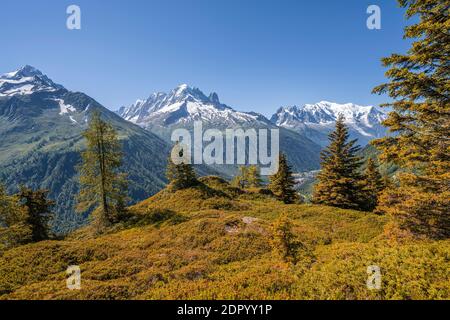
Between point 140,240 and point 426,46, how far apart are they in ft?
77.5

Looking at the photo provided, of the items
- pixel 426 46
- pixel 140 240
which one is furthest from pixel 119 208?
pixel 426 46

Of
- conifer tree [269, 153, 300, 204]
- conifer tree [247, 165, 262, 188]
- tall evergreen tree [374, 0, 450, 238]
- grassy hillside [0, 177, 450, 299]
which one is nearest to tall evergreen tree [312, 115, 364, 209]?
grassy hillside [0, 177, 450, 299]

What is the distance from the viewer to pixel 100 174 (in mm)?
28375

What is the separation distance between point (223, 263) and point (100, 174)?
2113cm

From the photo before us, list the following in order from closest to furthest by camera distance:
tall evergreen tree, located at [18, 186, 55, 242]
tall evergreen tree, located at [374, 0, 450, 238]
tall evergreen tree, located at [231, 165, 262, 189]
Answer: tall evergreen tree, located at [374, 0, 450, 238]
tall evergreen tree, located at [18, 186, 55, 242]
tall evergreen tree, located at [231, 165, 262, 189]

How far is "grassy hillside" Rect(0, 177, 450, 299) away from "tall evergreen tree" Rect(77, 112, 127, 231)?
10.9 ft

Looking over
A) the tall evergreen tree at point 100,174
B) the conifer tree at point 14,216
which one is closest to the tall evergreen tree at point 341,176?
the tall evergreen tree at point 100,174

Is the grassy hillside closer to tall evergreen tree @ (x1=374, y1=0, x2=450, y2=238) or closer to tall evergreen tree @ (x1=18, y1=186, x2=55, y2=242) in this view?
tall evergreen tree @ (x1=374, y1=0, x2=450, y2=238)

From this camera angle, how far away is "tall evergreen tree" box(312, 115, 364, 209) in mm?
32650

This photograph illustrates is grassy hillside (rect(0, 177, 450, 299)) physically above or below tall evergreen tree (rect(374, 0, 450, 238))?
below

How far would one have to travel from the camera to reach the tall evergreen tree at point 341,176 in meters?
32.7

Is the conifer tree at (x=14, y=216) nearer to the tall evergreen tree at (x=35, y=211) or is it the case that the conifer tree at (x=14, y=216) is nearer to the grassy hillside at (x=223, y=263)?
the tall evergreen tree at (x=35, y=211)
